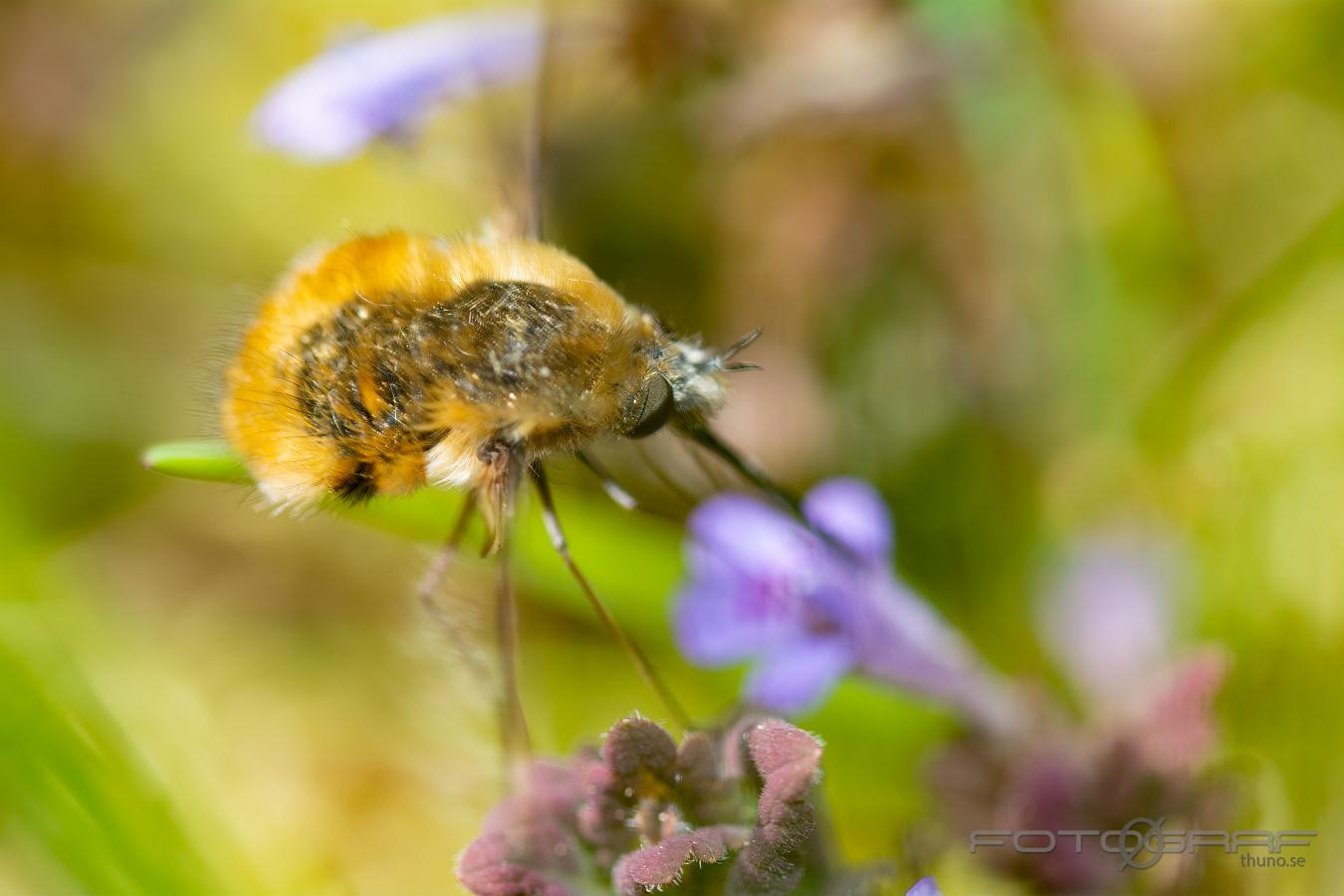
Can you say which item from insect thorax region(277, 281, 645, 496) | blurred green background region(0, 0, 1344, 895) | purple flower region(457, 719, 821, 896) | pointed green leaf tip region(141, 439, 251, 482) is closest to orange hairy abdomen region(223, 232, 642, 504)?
insect thorax region(277, 281, 645, 496)

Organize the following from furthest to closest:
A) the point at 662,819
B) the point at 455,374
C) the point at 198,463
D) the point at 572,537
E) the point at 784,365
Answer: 1. the point at 784,365
2. the point at 572,537
3. the point at 198,463
4. the point at 455,374
5. the point at 662,819

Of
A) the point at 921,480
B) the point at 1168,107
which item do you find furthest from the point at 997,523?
the point at 1168,107

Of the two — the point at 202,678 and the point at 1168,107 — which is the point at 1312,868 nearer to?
the point at 1168,107

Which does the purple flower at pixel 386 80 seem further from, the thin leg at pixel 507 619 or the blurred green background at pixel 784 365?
the thin leg at pixel 507 619

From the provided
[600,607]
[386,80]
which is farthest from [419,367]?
[386,80]

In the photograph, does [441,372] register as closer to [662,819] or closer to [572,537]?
[662,819]

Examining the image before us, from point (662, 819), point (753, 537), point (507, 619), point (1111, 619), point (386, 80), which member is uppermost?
point (386, 80)
